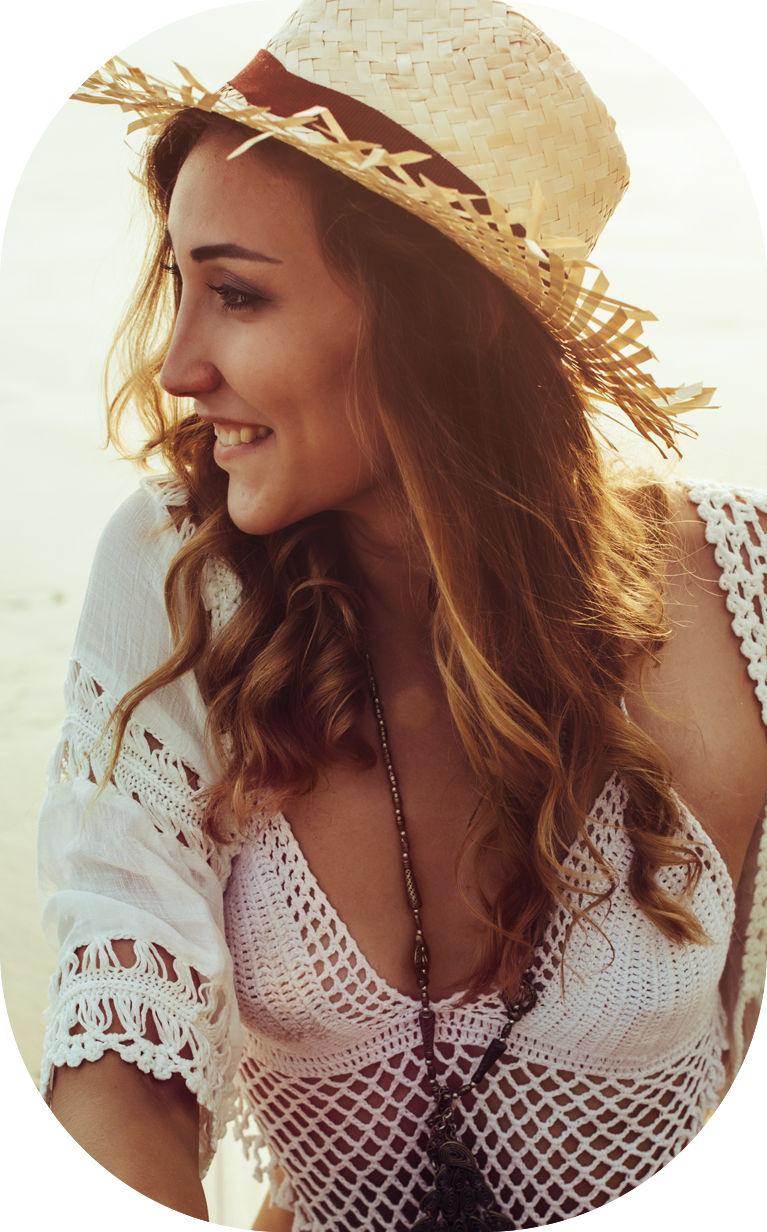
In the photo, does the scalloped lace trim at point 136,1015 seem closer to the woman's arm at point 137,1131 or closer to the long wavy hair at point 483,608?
the woman's arm at point 137,1131

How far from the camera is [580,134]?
100 centimetres

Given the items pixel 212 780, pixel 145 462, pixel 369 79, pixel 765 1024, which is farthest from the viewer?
pixel 145 462

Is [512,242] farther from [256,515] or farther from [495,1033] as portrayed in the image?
[495,1033]

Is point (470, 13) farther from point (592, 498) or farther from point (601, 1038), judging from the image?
point (601, 1038)

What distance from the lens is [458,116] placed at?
0.94 metres

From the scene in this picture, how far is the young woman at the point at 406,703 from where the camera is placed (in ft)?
3.22

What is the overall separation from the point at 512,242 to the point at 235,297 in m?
0.33

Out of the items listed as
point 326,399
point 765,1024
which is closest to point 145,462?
point 326,399

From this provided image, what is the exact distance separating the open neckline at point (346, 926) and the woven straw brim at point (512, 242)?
19.4 inches

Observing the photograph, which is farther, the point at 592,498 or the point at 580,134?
the point at 592,498

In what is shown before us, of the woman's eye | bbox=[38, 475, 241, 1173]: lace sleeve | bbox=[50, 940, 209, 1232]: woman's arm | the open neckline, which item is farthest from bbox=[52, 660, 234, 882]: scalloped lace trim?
the woman's eye

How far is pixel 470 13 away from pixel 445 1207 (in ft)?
4.57

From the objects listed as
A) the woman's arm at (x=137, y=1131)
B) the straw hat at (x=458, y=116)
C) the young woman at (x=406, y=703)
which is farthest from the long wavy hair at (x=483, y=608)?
the woman's arm at (x=137, y=1131)

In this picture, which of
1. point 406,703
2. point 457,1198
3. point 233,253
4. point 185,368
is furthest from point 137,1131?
point 233,253
